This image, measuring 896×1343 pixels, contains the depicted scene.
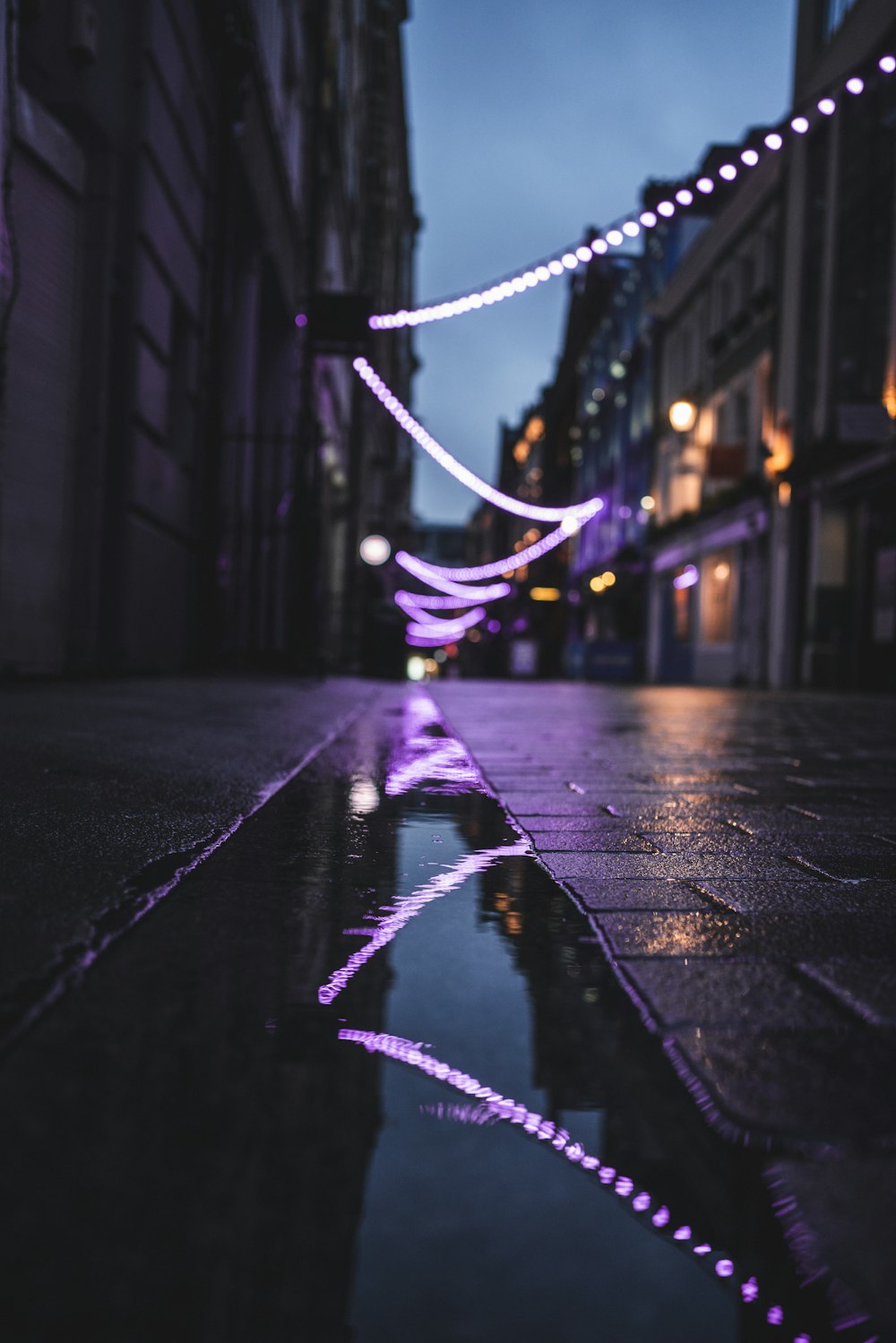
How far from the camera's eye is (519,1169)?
1005 millimetres

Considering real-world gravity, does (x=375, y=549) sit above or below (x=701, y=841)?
above

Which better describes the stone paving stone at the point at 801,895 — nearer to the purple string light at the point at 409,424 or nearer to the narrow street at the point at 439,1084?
the narrow street at the point at 439,1084

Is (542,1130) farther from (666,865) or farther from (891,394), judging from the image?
(891,394)

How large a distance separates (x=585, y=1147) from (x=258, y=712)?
653 centimetres

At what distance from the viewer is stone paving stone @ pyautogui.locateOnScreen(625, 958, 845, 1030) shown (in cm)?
144

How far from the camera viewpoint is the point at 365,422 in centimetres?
3738

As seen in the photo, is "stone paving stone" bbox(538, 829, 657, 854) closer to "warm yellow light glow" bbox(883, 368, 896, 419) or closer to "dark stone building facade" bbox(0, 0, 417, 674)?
"dark stone building facade" bbox(0, 0, 417, 674)

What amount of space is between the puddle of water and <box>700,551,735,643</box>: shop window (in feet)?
86.6

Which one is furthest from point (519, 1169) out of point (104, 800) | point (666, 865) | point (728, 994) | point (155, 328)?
point (155, 328)

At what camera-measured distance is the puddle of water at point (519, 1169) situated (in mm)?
811

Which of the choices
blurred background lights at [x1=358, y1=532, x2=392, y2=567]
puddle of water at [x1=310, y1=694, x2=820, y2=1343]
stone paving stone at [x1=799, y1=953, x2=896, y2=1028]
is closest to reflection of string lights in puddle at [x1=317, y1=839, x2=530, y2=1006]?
puddle of water at [x1=310, y1=694, x2=820, y2=1343]

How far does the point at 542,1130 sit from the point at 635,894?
1.21 m

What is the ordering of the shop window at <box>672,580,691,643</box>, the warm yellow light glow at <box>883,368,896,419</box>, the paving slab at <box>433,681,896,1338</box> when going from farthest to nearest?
the shop window at <box>672,580,691,643</box>
the warm yellow light glow at <box>883,368,896,419</box>
the paving slab at <box>433,681,896,1338</box>

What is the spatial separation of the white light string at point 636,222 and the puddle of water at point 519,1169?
25.5 ft
